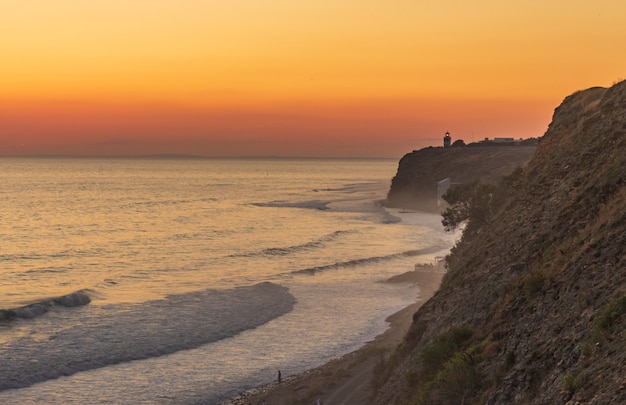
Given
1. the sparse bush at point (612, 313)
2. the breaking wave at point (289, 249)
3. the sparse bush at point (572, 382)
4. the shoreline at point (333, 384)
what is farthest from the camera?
the breaking wave at point (289, 249)

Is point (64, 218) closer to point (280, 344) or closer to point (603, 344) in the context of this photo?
point (280, 344)

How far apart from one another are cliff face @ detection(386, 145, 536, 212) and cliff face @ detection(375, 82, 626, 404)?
11051 centimetres

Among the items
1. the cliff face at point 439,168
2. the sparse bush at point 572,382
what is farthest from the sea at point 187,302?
the cliff face at point 439,168

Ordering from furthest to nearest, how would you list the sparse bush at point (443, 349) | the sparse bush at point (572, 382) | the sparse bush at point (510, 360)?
the sparse bush at point (443, 349)
the sparse bush at point (510, 360)
the sparse bush at point (572, 382)

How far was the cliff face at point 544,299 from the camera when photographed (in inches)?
432

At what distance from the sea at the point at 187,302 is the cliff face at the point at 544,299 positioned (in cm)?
1176

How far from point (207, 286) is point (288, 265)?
12.1 meters

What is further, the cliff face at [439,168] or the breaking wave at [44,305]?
the cliff face at [439,168]

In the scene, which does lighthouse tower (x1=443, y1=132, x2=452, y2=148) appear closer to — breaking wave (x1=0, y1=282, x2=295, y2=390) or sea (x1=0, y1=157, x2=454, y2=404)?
sea (x1=0, y1=157, x2=454, y2=404)

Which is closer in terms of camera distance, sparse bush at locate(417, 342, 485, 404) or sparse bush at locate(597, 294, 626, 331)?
sparse bush at locate(597, 294, 626, 331)

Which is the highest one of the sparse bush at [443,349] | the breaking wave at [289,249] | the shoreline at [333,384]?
the sparse bush at [443,349]

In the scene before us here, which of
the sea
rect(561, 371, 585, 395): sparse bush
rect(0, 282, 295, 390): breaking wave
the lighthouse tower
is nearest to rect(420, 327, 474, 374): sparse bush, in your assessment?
rect(561, 371, 585, 395): sparse bush

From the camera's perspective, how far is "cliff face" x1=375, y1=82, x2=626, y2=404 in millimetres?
10977

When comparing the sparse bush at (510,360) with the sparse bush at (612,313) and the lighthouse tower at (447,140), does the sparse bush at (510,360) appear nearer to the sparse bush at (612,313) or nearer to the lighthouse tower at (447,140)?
the sparse bush at (612,313)
